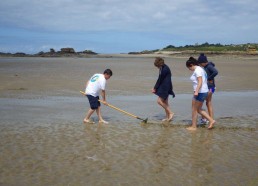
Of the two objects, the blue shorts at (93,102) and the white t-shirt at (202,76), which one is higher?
the white t-shirt at (202,76)

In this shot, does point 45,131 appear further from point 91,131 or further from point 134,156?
point 134,156

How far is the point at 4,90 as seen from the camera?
14.6 meters

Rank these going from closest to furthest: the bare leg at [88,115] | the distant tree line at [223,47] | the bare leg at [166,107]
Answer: the bare leg at [88,115] → the bare leg at [166,107] → the distant tree line at [223,47]

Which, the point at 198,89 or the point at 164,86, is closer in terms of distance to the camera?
the point at 198,89

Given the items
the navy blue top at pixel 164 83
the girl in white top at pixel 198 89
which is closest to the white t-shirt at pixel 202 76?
the girl in white top at pixel 198 89

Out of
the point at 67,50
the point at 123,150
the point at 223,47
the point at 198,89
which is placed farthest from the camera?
the point at 223,47

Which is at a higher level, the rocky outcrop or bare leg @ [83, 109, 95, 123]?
the rocky outcrop

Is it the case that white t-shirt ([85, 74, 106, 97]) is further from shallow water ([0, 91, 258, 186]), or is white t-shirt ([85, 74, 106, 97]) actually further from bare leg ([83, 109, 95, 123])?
shallow water ([0, 91, 258, 186])

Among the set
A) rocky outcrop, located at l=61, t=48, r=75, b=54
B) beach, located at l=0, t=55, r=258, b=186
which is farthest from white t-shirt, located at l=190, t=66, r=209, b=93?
rocky outcrop, located at l=61, t=48, r=75, b=54

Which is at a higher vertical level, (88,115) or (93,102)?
(93,102)

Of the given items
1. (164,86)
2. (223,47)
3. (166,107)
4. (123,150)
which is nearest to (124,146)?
(123,150)

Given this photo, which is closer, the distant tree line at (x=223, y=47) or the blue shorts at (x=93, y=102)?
the blue shorts at (x=93, y=102)

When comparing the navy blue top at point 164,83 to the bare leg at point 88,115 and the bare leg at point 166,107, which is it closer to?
the bare leg at point 166,107

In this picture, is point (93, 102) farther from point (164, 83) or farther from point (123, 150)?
point (123, 150)
